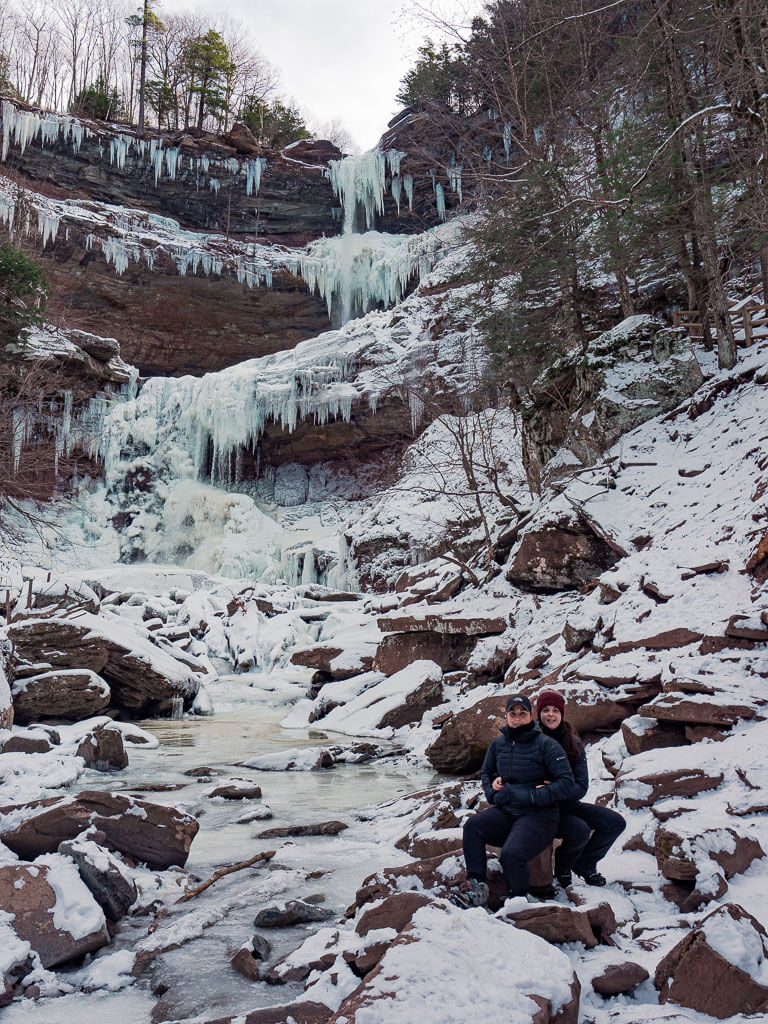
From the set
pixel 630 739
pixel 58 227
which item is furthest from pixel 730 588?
pixel 58 227

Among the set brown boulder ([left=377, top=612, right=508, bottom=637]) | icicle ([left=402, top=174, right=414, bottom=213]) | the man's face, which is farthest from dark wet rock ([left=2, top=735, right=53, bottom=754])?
icicle ([left=402, top=174, right=414, bottom=213])

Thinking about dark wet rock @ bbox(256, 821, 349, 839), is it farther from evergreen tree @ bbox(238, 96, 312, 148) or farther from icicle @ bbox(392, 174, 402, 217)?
evergreen tree @ bbox(238, 96, 312, 148)

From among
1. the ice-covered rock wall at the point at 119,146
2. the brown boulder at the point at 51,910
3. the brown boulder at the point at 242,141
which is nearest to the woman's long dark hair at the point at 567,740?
the brown boulder at the point at 51,910

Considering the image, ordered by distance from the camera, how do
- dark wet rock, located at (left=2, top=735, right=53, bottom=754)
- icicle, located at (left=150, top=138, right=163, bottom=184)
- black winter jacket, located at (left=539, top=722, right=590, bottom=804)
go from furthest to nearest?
1. icicle, located at (left=150, top=138, right=163, bottom=184)
2. dark wet rock, located at (left=2, top=735, right=53, bottom=754)
3. black winter jacket, located at (left=539, top=722, right=590, bottom=804)

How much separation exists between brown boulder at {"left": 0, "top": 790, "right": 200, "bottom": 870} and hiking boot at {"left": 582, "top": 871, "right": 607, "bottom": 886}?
8.57 ft

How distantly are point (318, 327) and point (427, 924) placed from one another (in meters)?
34.5

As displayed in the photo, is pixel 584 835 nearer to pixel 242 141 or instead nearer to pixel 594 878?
pixel 594 878

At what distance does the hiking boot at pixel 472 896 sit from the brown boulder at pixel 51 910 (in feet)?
5.86

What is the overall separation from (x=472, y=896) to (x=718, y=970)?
1.20 meters

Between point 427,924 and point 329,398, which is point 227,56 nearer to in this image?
point 329,398

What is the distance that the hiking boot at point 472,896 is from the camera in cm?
319

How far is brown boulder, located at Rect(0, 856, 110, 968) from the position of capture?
3219 millimetres

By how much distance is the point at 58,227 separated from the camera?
28406 mm

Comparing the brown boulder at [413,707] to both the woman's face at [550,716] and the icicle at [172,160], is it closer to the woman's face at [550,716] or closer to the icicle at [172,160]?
the woman's face at [550,716]
